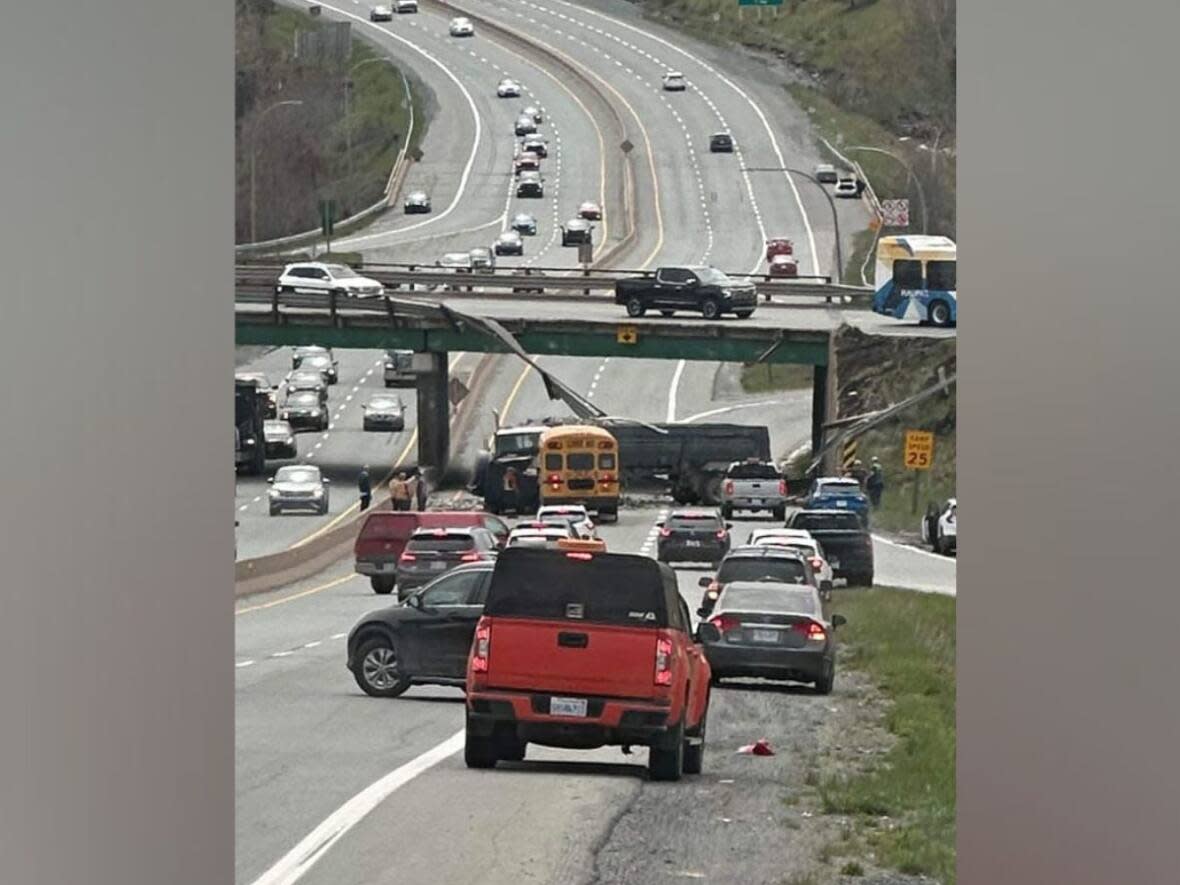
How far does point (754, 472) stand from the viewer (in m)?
7.74

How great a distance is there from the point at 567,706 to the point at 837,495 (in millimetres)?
1259

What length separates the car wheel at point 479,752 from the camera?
7.57 meters

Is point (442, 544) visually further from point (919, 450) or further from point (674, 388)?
point (919, 450)

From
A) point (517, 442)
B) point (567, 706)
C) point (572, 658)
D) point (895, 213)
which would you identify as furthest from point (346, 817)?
point (895, 213)

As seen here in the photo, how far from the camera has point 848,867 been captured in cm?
718

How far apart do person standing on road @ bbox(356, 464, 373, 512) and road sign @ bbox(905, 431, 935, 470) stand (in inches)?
80.1

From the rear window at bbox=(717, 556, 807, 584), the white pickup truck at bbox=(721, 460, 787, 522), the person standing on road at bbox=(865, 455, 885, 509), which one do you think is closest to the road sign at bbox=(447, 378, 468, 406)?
the white pickup truck at bbox=(721, 460, 787, 522)

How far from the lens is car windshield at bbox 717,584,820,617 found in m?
7.61

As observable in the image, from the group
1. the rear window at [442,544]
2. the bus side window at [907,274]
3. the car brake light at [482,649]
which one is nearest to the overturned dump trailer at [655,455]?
the rear window at [442,544]

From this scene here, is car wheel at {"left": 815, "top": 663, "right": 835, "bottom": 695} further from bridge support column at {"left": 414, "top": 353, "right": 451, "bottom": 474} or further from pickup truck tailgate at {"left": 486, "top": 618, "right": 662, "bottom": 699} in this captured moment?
bridge support column at {"left": 414, "top": 353, "right": 451, "bottom": 474}
